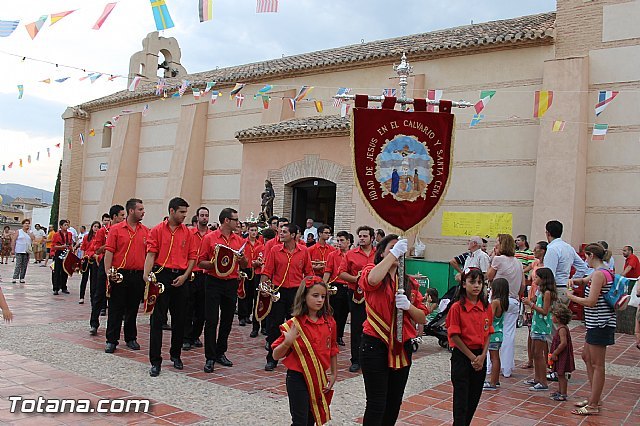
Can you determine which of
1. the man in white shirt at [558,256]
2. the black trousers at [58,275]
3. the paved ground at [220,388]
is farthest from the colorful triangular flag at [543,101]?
the black trousers at [58,275]

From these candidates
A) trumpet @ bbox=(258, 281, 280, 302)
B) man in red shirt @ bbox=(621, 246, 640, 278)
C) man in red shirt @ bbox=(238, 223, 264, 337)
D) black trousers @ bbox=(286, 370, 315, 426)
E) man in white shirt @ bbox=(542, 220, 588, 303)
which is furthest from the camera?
man in red shirt @ bbox=(621, 246, 640, 278)

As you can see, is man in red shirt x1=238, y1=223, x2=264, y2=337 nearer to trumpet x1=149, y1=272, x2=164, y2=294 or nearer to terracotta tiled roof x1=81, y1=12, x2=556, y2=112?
trumpet x1=149, y1=272, x2=164, y2=294

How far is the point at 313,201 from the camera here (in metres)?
19.6

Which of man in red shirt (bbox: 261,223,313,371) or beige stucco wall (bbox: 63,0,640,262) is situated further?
beige stucco wall (bbox: 63,0,640,262)

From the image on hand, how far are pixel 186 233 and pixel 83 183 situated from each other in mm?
23865

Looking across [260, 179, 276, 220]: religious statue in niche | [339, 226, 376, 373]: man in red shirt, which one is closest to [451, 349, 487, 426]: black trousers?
[339, 226, 376, 373]: man in red shirt

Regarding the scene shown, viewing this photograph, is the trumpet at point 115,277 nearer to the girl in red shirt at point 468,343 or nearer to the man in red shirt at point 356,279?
the man in red shirt at point 356,279

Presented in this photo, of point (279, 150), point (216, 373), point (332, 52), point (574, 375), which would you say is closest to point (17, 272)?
point (279, 150)

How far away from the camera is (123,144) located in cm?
2542

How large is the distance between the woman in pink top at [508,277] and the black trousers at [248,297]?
186 inches

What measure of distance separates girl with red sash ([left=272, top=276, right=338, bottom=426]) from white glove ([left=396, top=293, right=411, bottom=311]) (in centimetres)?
55

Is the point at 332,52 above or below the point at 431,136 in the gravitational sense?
above

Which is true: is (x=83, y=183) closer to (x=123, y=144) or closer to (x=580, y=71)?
(x=123, y=144)

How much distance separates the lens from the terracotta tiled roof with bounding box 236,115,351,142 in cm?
1694
